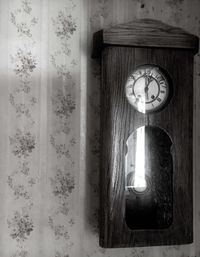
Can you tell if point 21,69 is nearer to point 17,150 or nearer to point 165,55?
point 17,150

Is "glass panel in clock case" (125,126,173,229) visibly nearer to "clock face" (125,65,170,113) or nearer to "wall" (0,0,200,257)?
"clock face" (125,65,170,113)

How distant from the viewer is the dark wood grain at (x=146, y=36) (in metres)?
1.42

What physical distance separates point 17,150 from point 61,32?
49cm

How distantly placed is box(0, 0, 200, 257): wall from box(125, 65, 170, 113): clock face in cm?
22

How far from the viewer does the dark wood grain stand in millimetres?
1421

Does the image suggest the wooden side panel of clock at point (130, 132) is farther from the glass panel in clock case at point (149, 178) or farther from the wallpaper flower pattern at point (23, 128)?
the wallpaper flower pattern at point (23, 128)

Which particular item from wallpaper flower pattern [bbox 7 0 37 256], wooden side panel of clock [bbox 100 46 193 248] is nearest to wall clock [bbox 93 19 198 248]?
wooden side panel of clock [bbox 100 46 193 248]

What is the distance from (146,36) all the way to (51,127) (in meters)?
0.49

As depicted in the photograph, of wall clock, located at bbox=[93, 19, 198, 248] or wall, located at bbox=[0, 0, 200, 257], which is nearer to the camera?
wall clock, located at bbox=[93, 19, 198, 248]

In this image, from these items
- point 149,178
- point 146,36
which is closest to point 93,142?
point 149,178

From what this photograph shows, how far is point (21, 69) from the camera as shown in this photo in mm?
1578

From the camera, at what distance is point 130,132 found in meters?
1.43

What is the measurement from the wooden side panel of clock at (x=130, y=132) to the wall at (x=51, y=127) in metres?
0.19

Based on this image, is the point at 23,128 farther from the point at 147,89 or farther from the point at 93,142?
the point at 147,89
